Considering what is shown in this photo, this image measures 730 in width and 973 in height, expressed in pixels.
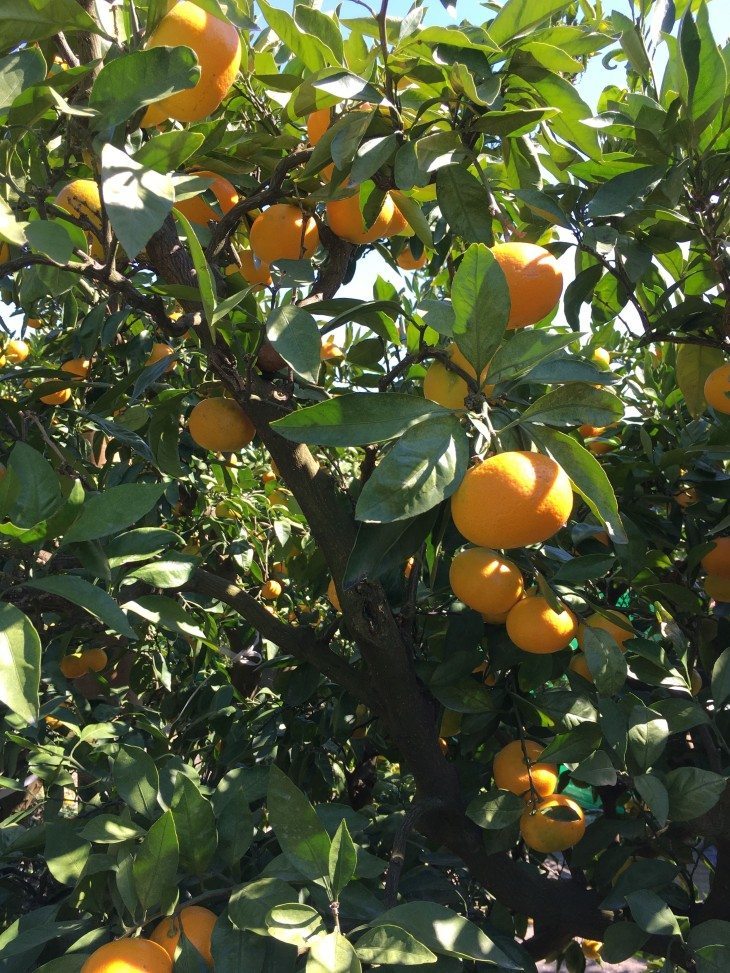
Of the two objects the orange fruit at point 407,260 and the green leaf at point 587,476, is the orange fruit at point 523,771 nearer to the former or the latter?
the green leaf at point 587,476

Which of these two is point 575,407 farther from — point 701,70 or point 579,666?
point 579,666

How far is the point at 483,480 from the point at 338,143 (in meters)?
0.39

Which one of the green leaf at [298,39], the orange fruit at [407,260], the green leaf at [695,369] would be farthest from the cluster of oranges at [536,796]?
the green leaf at [298,39]

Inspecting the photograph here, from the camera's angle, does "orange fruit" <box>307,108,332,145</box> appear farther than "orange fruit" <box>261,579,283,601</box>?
No

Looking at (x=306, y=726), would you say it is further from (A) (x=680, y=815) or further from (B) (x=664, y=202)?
(B) (x=664, y=202)

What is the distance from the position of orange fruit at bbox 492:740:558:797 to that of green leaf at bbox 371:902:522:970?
35cm

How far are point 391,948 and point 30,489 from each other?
0.55 metres

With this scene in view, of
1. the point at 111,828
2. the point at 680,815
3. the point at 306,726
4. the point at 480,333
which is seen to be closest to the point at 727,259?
the point at 480,333

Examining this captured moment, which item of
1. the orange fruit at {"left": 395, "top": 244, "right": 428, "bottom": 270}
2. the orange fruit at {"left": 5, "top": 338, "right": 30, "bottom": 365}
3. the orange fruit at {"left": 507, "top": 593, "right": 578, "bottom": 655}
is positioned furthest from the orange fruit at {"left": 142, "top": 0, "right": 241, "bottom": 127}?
the orange fruit at {"left": 5, "top": 338, "right": 30, "bottom": 365}

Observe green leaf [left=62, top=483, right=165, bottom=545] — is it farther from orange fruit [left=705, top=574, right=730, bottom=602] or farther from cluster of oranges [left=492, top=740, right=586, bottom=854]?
orange fruit [left=705, top=574, right=730, bottom=602]

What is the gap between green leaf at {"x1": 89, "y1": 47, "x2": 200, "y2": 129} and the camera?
0.62m

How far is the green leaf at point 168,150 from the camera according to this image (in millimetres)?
678

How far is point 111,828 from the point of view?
825 millimetres

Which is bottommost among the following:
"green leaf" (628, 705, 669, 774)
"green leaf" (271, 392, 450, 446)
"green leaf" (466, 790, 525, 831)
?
"green leaf" (466, 790, 525, 831)
